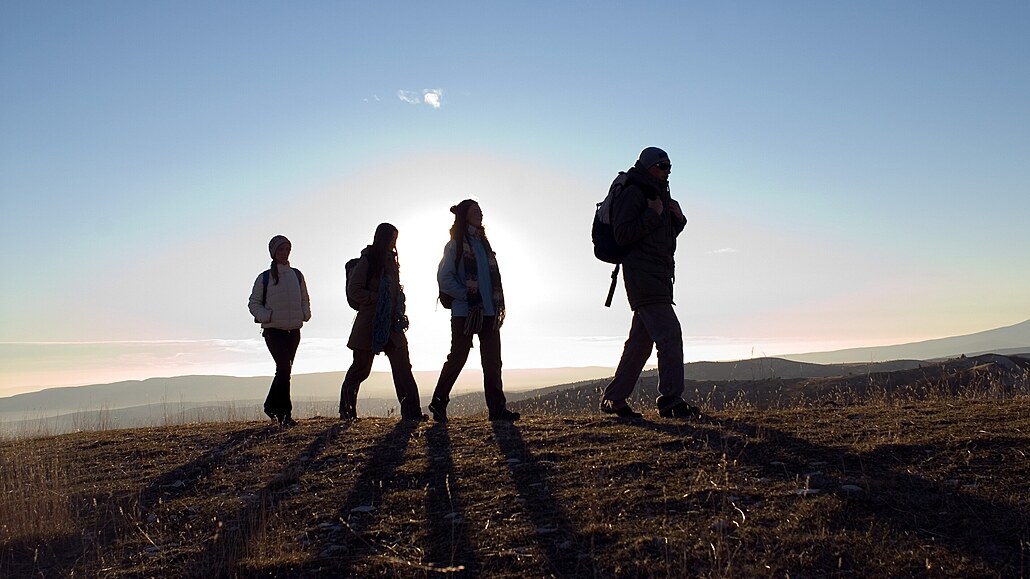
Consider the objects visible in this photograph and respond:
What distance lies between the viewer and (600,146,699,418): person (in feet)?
21.9

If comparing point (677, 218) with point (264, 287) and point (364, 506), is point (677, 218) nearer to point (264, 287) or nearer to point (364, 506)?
point (364, 506)

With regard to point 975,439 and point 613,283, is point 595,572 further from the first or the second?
point 613,283

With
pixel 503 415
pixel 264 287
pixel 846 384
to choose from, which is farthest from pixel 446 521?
pixel 846 384

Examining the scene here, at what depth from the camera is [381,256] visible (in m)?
8.84

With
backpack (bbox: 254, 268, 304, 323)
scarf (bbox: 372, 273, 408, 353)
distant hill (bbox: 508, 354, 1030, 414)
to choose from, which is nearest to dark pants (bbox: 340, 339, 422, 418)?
scarf (bbox: 372, 273, 408, 353)

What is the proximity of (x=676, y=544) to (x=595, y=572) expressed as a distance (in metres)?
0.43

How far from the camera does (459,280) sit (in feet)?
25.9

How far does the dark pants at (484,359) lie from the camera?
310 inches

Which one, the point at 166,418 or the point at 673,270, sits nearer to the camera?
the point at 673,270

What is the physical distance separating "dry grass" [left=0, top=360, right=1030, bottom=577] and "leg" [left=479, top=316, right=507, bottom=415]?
92 cm

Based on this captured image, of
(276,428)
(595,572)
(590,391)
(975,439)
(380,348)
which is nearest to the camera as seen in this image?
(595,572)

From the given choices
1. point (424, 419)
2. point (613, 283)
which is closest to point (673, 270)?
point (613, 283)

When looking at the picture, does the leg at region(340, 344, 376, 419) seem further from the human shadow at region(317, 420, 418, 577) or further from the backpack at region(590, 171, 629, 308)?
the backpack at region(590, 171, 629, 308)

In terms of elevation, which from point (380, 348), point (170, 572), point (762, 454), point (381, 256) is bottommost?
point (170, 572)
